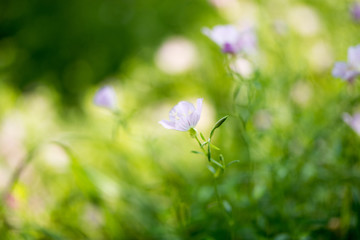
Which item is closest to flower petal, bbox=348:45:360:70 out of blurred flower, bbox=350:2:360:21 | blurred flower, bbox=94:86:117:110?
blurred flower, bbox=350:2:360:21

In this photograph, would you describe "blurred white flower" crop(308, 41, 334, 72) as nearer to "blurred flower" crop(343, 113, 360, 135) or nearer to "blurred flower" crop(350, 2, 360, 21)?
"blurred flower" crop(350, 2, 360, 21)

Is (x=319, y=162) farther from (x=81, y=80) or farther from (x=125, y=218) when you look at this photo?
(x=81, y=80)

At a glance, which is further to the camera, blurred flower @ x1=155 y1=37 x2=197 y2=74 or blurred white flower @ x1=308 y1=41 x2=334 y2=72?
blurred flower @ x1=155 y1=37 x2=197 y2=74

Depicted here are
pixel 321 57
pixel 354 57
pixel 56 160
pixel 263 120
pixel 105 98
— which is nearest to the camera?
pixel 354 57

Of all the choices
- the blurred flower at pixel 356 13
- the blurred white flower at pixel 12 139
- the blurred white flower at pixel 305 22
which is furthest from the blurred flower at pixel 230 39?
the blurred white flower at pixel 305 22

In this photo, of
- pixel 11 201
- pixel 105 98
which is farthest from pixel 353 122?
pixel 11 201

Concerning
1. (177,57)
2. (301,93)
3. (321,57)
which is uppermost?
(177,57)

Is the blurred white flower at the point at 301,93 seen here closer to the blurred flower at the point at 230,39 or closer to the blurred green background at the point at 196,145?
the blurred green background at the point at 196,145

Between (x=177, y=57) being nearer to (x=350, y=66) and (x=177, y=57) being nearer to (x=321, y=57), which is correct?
(x=321, y=57)
